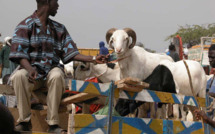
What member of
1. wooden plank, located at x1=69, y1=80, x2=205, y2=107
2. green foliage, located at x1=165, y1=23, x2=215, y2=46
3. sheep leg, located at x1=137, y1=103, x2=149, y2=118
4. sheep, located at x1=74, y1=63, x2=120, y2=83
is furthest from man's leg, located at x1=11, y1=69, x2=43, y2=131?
green foliage, located at x1=165, y1=23, x2=215, y2=46

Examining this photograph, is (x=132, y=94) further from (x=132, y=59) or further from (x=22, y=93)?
(x=132, y=59)

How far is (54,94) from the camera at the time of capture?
3877 millimetres

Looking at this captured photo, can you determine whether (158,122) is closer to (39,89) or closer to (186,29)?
(39,89)

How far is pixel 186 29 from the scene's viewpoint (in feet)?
157

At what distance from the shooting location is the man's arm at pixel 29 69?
3.88m

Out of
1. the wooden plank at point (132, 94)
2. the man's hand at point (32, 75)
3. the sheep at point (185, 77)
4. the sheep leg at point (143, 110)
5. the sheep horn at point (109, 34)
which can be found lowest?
the sheep leg at point (143, 110)

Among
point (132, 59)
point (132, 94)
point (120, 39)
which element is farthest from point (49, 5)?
point (132, 59)

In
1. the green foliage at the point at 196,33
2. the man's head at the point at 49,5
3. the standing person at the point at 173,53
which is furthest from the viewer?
the green foliage at the point at 196,33

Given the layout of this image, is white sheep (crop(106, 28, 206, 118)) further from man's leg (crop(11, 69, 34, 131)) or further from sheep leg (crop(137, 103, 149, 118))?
man's leg (crop(11, 69, 34, 131))

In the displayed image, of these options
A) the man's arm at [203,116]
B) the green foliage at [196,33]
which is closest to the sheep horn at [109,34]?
the man's arm at [203,116]

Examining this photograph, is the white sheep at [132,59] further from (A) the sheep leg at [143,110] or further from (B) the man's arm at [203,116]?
(B) the man's arm at [203,116]

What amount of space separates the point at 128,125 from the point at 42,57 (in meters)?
1.25

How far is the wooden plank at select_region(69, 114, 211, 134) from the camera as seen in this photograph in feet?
11.0

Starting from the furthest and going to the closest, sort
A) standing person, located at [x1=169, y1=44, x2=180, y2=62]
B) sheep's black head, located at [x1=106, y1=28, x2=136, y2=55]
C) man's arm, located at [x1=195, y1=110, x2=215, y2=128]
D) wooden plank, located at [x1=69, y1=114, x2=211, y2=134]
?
standing person, located at [x1=169, y1=44, x2=180, y2=62]
sheep's black head, located at [x1=106, y1=28, x2=136, y2=55]
man's arm, located at [x1=195, y1=110, x2=215, y2=128]
wooden plank, located at [x1=69, y1=114, x2=211, y2=134]
